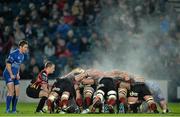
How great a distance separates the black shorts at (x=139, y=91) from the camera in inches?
856

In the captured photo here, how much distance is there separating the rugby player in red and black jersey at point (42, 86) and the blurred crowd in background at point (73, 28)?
6612 millimetres

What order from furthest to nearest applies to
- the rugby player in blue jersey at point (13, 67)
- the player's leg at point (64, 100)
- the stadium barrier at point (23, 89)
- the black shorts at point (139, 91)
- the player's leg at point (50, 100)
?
the stadium barrier at point (23, 89) → the black shorts at point (139, 91) → the rugby player in blue jersey at point (13, 67) → the player's leg at point (50, 100) → the player's leg at point (64, 100)

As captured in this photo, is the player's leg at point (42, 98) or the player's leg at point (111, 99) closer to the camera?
the player's leg at point (111, 99)

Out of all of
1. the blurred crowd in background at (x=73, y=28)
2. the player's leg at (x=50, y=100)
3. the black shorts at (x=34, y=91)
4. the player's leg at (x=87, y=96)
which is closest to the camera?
the player's leg at (x=50, y=100)

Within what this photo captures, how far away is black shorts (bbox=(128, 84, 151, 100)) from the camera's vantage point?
2175cm

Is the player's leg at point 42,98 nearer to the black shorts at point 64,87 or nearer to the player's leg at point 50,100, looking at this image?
the player's leg at point 50,100

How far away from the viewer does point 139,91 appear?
21781 millimetres

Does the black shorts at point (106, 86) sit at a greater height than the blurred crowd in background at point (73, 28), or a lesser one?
lesser

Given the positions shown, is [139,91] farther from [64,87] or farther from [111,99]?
[64,87]

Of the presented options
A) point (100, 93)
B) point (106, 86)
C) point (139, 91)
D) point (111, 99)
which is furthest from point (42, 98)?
point (139, 91)

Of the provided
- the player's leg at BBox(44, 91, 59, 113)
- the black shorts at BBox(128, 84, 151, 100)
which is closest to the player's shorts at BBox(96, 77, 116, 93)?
the black shorts at BBox(128, 84, 151, 100)

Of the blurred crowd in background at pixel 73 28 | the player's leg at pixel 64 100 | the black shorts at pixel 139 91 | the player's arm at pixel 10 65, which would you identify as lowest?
the player's leg at pixel 64 100

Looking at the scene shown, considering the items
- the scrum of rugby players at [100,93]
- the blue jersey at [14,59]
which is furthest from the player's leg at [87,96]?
the blue jersey at [14,59]

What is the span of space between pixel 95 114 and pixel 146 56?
33.0ft
